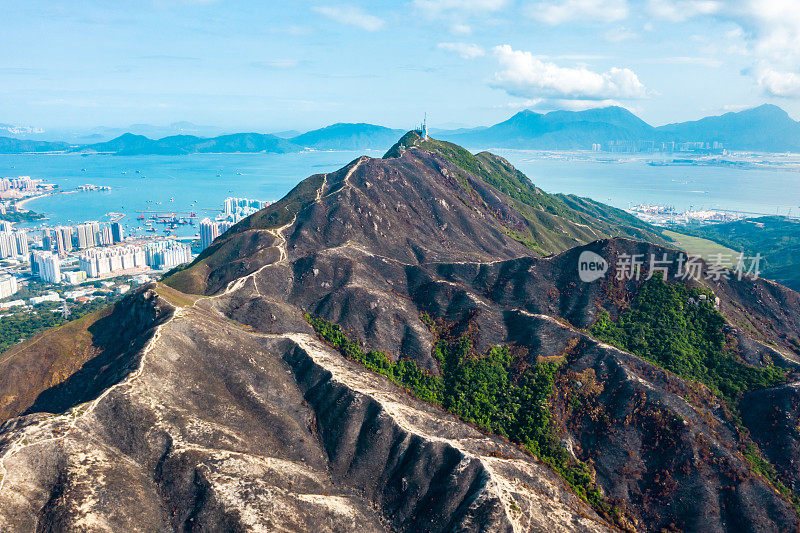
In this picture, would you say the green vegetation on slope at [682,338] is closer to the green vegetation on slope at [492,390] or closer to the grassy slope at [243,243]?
the green vegetation on slope at [492,390]

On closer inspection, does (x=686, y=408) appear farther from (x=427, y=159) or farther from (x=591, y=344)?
(x=427, y=159)

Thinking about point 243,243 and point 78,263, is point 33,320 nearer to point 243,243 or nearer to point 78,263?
point 243,243

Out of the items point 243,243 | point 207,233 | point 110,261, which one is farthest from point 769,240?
point 110,261

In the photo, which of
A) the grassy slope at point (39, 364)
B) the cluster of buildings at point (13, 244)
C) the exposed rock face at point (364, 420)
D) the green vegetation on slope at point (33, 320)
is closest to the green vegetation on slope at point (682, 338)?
the exposed rock face at point (364, 420)

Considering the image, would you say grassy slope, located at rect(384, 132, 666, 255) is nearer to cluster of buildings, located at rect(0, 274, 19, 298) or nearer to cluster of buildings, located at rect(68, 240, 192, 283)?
cluster of buildings, located at rect(68, 240, 192, 283)

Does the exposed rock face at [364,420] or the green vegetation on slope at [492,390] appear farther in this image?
the green vegetation on slope at [492,390]

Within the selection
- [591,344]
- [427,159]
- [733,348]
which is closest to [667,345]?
[733,348]
